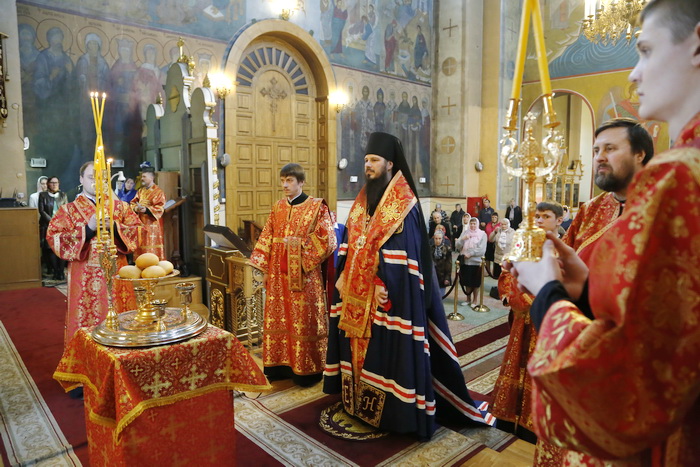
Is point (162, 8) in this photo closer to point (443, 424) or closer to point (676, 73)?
point (443, 424)

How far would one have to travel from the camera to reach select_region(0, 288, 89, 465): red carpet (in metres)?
3.66

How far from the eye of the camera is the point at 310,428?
3.67 meters

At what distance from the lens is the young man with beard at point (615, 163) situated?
2350 mm

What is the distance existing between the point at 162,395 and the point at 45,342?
4.03 metres

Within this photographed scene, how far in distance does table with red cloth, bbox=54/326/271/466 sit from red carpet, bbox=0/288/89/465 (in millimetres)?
1046

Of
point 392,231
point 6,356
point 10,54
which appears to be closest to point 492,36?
point 10,54

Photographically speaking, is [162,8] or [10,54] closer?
[10,54]

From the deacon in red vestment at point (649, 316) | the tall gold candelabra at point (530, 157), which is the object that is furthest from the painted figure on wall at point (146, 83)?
the deacon in red vestment at point (649, 316)

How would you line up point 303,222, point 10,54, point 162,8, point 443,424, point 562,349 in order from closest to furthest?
point 562,349 → point 443,424 → point 303,222 → point 10,54 → point 162,8

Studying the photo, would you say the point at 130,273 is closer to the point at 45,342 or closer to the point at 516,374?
the point at 516,374

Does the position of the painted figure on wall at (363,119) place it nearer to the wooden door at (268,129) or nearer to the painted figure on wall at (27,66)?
the wooden door at (268,129)

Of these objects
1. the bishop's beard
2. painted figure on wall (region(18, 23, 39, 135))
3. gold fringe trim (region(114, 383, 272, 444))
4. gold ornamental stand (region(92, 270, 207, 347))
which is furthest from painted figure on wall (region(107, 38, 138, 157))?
gold fringe trim (region(114, 383, 272, 444))

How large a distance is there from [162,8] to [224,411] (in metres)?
9.23

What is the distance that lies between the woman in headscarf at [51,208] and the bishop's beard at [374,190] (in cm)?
662
